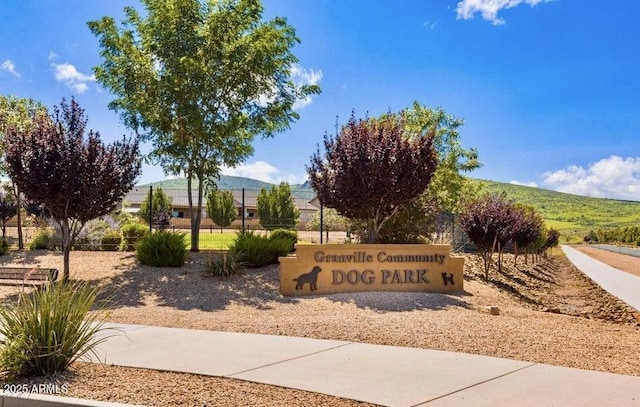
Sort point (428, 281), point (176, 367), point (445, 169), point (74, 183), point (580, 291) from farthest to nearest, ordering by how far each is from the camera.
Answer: point (445, 169), point (580, 291), point (428, 281), point (74, 183), point (176, 367)

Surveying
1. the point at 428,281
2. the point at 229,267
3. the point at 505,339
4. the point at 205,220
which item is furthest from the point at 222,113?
the point at 205,220

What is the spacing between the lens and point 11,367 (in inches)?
232

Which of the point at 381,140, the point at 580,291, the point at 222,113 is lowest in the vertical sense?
the point at 580,291

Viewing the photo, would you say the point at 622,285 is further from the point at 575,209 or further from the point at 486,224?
the point at 575,209

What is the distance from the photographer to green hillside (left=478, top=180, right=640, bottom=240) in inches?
5802

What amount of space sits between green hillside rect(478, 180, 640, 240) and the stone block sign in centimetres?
13059

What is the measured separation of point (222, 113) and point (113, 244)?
6.17m

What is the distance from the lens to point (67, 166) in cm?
1334

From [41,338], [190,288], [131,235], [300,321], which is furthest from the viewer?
[131,235]

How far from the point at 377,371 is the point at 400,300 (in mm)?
6518

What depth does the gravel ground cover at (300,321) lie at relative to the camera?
568 centimetres

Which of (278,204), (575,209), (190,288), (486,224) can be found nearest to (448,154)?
(486,224)

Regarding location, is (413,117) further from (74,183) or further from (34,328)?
(34,328)

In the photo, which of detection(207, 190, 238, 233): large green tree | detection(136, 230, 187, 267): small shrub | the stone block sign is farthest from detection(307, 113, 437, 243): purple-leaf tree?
detection(207, 190, 238, 233): large green tree
